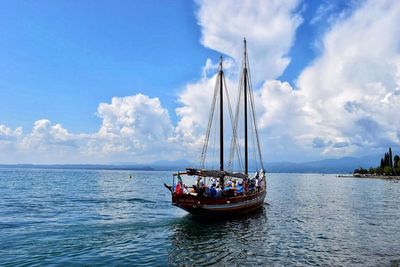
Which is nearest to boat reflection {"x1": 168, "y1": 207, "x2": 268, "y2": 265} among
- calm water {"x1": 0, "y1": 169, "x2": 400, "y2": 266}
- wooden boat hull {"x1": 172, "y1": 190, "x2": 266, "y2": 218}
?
calm water {"x1": 0, "y1": 169, "x2": 400, "y2": 266}

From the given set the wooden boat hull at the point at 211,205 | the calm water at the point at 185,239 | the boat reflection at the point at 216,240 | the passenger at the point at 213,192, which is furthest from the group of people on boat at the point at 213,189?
the calm water at the point at 185,239

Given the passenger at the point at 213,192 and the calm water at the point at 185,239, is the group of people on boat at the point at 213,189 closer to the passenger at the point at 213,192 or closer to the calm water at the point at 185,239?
the passenger at the point at 213,192

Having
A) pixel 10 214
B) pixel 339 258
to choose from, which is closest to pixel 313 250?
pixel 339 258

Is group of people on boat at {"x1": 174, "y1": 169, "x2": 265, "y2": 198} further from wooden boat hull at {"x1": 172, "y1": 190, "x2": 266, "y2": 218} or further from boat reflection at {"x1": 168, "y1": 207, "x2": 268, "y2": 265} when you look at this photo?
boat reflection at {"x1": 168, "y1": 207, "x2": 268, "y2": 265}

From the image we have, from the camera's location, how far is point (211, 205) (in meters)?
36.6

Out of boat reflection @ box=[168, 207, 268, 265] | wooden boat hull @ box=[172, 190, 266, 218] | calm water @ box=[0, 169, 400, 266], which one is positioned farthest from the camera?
wooden boat hull @ box=[172, 190, 266, 218]

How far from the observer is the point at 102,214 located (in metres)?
42.1

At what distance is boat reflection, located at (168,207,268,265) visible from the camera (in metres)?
23.7

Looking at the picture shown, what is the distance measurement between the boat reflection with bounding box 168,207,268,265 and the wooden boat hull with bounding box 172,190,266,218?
105cm

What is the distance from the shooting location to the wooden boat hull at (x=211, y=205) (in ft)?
118

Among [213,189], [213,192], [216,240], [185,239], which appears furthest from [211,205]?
[185,239]

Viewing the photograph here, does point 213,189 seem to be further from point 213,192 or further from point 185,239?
point 185,239

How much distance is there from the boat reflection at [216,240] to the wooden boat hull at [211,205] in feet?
3.46

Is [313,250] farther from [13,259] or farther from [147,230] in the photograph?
[13,259]
